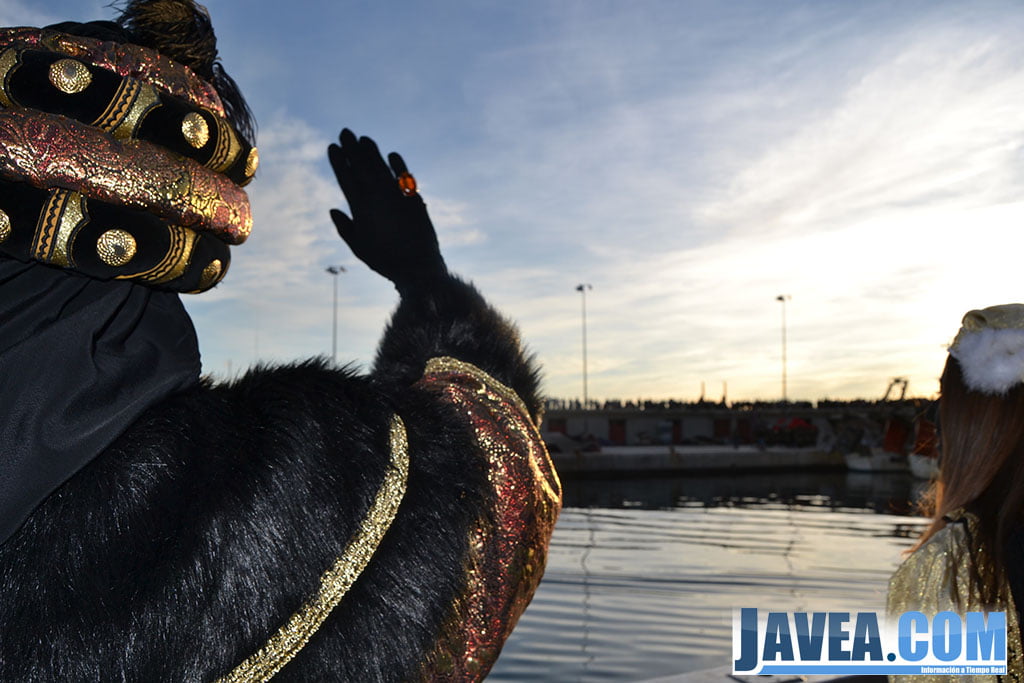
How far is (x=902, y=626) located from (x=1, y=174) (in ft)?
7.32

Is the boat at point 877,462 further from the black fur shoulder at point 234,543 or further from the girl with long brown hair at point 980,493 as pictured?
the black fur shoulder at point 234,543

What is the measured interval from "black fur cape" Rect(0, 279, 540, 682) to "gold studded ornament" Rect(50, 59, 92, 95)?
1.08 ft

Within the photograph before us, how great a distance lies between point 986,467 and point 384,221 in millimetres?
1670

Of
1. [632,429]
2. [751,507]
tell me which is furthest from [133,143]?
[632,429]

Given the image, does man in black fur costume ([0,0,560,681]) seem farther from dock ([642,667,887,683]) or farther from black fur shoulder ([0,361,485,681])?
dock ([642,667,887,683])

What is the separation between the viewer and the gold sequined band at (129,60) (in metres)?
0.82

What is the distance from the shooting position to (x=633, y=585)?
14.0m

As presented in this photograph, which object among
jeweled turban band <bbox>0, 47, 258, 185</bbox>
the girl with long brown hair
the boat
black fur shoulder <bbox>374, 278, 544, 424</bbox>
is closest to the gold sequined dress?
the girl with long brown hair

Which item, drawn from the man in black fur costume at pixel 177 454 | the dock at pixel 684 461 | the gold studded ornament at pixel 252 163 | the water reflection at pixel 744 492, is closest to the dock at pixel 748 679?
the man in black fur costume at pixel 177 454

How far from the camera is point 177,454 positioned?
0.82 m

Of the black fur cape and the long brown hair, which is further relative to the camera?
the long brown hair

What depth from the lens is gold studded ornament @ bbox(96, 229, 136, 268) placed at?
2.66 ft

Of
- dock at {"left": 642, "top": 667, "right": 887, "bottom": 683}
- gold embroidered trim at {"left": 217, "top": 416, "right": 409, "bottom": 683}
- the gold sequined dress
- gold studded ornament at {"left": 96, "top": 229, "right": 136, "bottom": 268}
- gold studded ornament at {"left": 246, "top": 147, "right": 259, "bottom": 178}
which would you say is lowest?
dock at {"left": 642, "top": 667, "right": 887, "bottom": 683}

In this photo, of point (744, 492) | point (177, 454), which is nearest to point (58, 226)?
point (177, 454)
